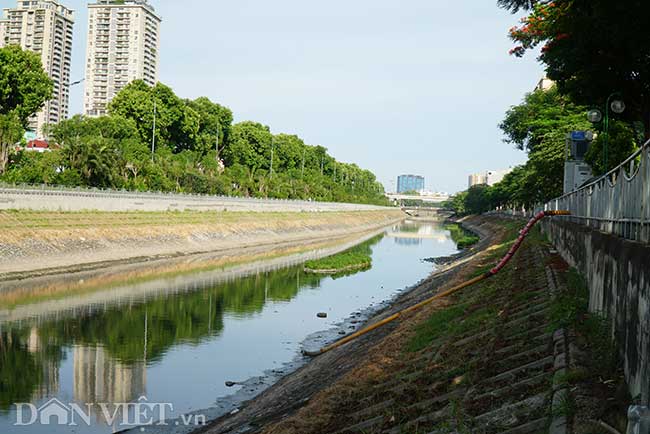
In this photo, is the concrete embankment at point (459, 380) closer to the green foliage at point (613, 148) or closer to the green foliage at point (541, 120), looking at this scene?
the green foliage at point (613, 148)

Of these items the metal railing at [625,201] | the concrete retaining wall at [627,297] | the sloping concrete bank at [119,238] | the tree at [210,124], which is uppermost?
the tree at [210,124]

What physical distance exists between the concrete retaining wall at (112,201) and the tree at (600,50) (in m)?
36.5

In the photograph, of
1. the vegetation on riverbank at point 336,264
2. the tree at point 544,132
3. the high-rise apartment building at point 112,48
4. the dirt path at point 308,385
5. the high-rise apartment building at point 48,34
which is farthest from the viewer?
the high-rise apartment building at point 112,48

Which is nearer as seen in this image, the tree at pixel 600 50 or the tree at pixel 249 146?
the tree at pixel 600 50

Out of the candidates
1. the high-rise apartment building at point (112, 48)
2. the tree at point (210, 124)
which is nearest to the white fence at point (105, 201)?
the tree at point (210, 124)

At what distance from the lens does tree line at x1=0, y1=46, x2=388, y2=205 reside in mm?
56250

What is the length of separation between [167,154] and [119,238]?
109ft

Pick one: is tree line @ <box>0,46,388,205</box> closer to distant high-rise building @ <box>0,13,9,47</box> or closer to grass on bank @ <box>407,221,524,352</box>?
grass on bank @ <box>407,221,524,352</box>

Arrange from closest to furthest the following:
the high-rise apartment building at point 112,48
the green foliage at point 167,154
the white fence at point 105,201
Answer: the white fence at point 105,201
the green foliage at point 167,154
the high-rise apartment building at point 112,48

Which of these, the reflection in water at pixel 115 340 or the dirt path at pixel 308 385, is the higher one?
the dirt path at pixel 308 385

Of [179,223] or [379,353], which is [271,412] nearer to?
[379,353]

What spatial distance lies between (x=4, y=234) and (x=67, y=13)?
530 feet

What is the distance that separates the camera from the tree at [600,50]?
11.9 meters

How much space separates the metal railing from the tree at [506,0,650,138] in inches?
107
